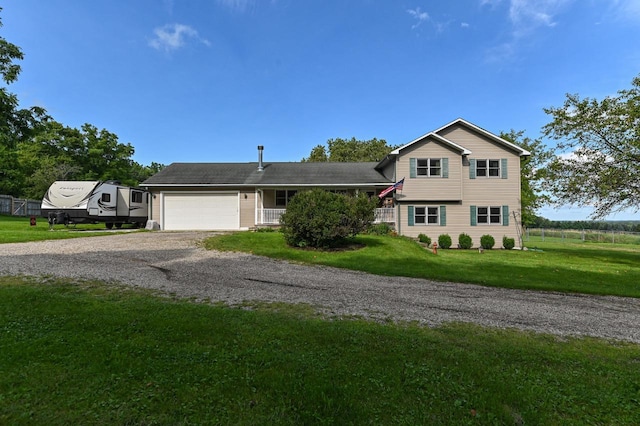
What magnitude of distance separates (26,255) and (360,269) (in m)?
9.60

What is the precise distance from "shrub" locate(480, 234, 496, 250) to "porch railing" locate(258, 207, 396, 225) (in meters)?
5.25

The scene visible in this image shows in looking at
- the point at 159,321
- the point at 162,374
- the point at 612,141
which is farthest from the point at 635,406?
the point at 612,141

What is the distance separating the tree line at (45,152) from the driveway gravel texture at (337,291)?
1584 cm

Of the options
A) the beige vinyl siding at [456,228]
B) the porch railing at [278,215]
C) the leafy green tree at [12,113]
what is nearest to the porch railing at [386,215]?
the porch railing at [278,215]

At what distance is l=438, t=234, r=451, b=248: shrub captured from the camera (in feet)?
57.5

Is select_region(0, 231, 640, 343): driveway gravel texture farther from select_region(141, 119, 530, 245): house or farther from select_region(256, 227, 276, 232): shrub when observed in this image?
select_region(141, 119, 530, 245): house

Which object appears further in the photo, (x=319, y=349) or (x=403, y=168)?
(x=403, y=168)

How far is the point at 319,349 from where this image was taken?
334 centimetres

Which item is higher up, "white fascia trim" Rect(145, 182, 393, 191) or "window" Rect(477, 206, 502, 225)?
"white fascia trim" Rect(145, 182, 393, 191)

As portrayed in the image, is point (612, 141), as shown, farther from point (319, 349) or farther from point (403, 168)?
point (319, 349)

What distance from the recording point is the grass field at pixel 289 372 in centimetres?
229

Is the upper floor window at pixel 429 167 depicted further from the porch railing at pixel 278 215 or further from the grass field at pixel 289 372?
the grass field at pixel 289 372

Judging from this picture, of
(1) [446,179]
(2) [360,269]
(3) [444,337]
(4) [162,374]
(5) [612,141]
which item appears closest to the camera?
(4) [162,374]

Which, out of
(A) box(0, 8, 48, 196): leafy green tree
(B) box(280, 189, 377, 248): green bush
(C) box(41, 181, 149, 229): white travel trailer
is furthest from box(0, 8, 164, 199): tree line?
(B) box(280, 189, 377, 248): green bush
